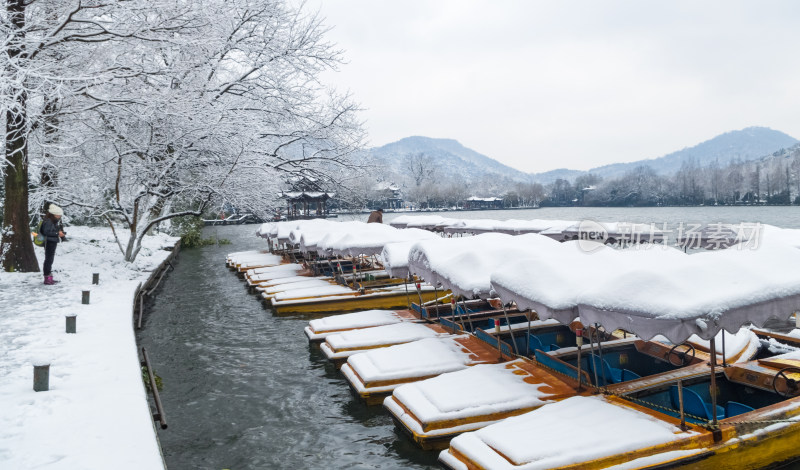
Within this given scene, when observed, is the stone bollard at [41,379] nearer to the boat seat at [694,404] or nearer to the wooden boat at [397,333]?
the wooden boat at [397,333]

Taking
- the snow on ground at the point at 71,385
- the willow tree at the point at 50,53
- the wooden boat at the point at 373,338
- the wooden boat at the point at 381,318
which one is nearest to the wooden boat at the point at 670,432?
the snow on ground at the point at 71,385

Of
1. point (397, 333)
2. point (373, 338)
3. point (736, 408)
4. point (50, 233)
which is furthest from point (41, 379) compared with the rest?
point (736, 408)

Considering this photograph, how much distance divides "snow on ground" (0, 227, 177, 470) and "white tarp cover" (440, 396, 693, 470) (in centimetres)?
381

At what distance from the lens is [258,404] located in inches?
409

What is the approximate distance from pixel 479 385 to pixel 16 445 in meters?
6.29

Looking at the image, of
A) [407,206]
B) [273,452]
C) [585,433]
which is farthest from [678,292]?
[407,206]

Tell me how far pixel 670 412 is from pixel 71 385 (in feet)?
28.4

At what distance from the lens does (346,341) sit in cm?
1220

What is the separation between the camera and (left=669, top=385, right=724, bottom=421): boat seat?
735 centimetres

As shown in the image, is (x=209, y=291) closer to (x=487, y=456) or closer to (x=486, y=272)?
(x=486, y=272)

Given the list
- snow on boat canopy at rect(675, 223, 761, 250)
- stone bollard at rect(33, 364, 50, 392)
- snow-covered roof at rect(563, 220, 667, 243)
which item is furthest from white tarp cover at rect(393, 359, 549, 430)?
snow-covered roof at rect(563, 220, 667, 243)

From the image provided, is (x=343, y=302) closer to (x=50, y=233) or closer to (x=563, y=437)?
(x=50, y=233)

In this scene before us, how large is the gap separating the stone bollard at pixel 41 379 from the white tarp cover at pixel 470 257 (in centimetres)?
692

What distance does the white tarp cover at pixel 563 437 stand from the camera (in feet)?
20.1
